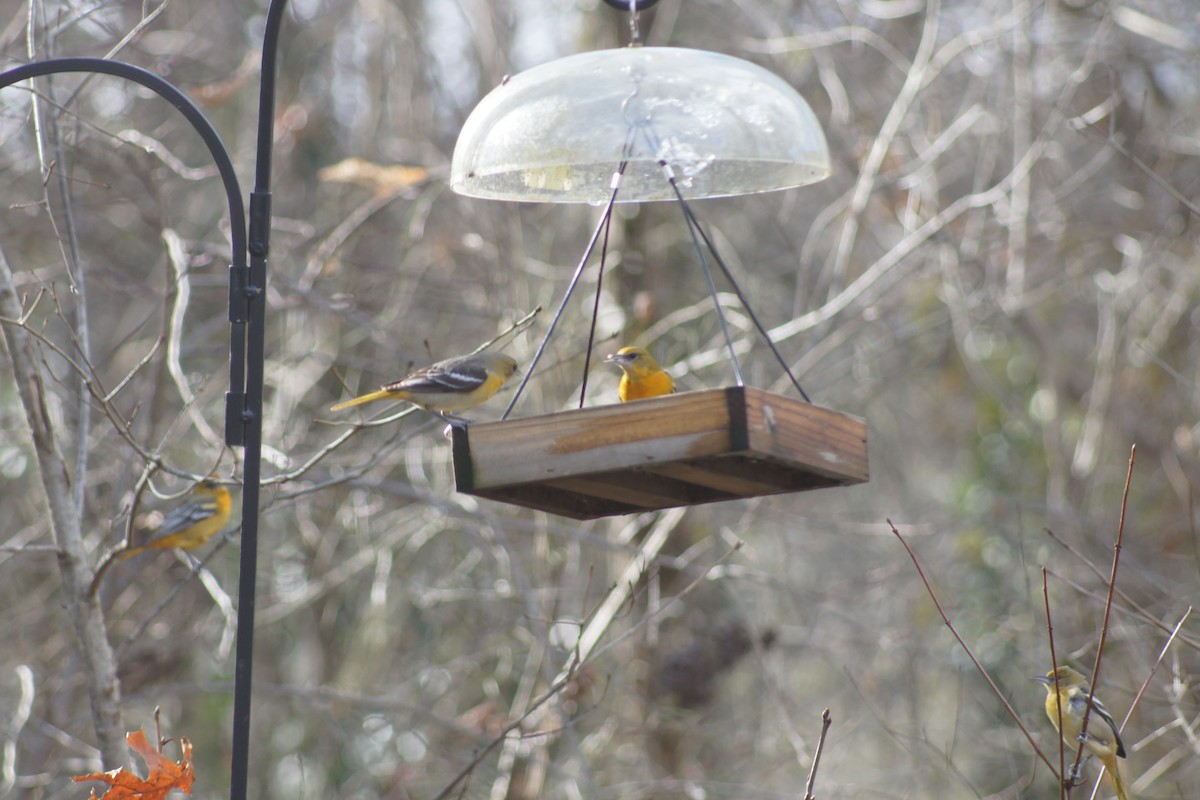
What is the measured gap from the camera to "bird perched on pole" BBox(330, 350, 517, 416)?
16.4ft

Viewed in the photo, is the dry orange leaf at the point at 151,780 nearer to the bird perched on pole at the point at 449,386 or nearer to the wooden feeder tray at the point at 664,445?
the wooden feeder tray at the point at 664,445

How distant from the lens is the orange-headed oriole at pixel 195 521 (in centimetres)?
801

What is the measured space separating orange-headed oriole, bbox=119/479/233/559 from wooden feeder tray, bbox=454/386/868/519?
413 centimetres

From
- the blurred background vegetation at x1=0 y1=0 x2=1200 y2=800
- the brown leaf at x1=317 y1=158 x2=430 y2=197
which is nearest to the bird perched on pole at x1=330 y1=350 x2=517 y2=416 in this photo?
the blurred background vegetation at x1=0 y1=0 x2=1200 y2=800

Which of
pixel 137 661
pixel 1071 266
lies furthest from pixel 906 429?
pixel 137 661

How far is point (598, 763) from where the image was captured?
1006cm

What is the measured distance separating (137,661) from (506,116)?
18.6 feet

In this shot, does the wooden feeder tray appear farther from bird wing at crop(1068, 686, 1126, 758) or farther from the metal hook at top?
bird wing at crop(1068, 686, 1126, 758)

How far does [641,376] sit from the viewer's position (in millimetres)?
4984

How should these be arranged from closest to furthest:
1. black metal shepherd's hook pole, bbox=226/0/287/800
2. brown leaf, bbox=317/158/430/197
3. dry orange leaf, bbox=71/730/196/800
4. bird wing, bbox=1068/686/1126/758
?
dry orange leaf, bbox=71/730/196/800 → black metal shepherd's hook pole, bbox=226/0/287/800 → bird wing, bbox=1068/686/1126/758 → brown leaf, bbox=317/158/430/197

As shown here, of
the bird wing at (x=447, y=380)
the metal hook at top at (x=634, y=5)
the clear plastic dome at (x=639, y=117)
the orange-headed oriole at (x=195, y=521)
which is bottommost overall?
the orange-headed oriole at (x=195, y=521)

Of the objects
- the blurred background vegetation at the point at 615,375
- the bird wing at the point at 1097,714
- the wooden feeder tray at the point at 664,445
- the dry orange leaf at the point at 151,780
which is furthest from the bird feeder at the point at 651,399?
the blurred background vegetation at the point at 615,375

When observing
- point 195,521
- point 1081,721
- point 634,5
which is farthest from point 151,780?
point 195,521

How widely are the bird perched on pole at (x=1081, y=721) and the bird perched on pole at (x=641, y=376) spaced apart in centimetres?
226
